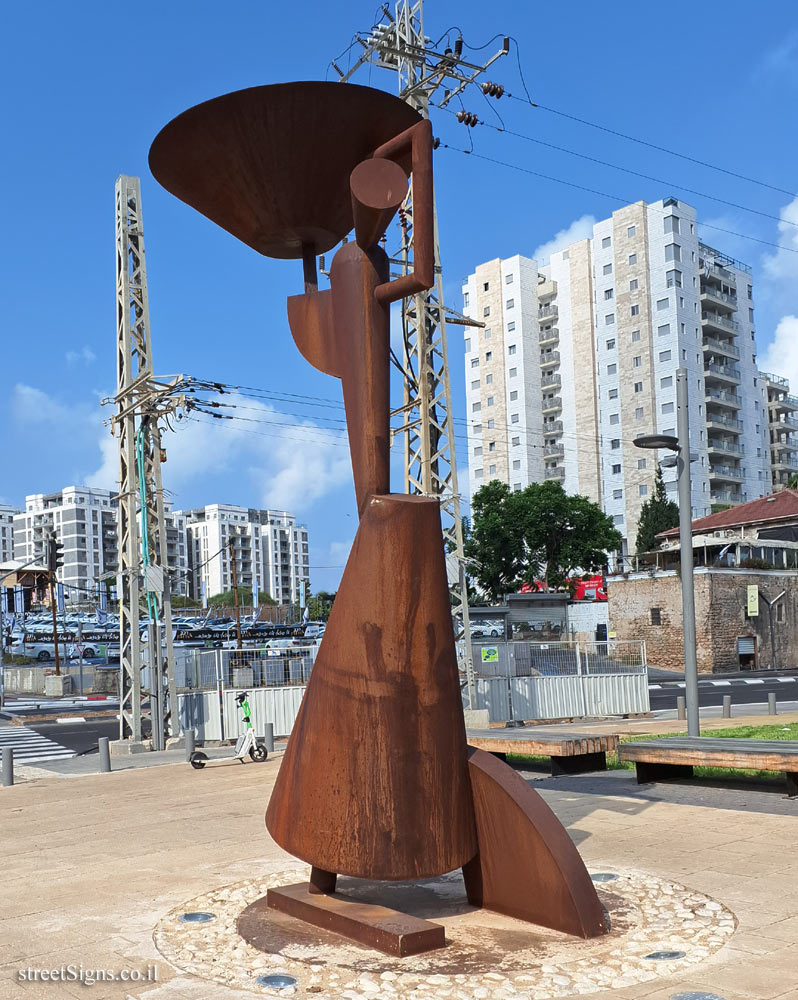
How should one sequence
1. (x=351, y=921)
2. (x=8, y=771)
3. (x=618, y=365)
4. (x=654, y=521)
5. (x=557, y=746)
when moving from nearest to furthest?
(x=351, y=921)
(x=557, y=746)
(x=8, y=771)
(x=654, y=521)
(x=618, y=365)

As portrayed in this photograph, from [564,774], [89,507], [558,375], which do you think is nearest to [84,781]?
[564,774]

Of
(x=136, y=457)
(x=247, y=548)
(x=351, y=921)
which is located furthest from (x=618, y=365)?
(x=247, y=548)

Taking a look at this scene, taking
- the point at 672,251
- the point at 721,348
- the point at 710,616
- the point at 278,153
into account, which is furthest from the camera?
the point at 721,348

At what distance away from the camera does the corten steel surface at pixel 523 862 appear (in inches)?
225

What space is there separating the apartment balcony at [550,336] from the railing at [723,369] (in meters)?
12.3

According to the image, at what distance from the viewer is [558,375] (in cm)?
7850

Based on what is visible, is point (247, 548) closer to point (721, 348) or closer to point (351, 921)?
point (721, 348)

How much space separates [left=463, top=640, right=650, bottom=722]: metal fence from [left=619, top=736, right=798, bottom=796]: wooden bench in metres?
9.48

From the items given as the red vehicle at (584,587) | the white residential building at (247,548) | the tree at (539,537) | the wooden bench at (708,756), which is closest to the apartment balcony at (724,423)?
the tree at (539,537)

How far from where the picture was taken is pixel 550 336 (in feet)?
260

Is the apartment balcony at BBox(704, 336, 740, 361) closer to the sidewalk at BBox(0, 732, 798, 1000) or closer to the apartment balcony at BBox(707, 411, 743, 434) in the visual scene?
the apartment balcony at BBox(707, 411, 743, 434)

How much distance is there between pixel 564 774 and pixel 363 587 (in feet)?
24.3

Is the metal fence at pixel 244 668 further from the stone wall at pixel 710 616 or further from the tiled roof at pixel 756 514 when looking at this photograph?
the tiled roof at pixel 756 514

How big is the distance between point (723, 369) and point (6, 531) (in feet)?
413
